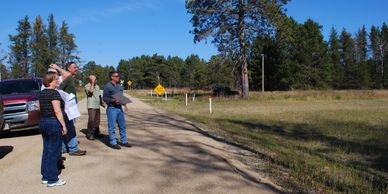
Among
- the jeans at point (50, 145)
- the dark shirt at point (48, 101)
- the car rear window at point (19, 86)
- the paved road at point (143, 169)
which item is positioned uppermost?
the car rear window at point (19, 86)

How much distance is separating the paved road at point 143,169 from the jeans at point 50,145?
0.72 ft

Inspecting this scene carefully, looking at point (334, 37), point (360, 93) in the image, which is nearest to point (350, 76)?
point (334, 37)

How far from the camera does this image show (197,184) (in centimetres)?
691

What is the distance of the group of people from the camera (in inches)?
274

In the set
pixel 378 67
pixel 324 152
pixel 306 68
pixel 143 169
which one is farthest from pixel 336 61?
pixel 143 169

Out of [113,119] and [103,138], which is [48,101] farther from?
[103,138]

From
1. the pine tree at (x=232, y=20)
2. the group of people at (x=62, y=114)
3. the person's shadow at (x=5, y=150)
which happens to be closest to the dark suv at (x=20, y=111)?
the person's shadow at (x=5, y=150)

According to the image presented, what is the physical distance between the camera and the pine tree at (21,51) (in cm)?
7044

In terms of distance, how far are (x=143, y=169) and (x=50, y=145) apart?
1.74 meters

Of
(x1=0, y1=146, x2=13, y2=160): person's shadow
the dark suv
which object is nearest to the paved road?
(x1=0, y1=146, x2=13, y2=160): person's shadow

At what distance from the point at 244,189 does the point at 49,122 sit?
3145 millimetres

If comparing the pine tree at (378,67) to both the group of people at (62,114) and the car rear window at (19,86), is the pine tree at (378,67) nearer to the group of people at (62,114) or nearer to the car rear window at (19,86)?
the car rear window at (19,86)

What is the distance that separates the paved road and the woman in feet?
0.70

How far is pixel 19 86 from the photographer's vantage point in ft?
48.2
